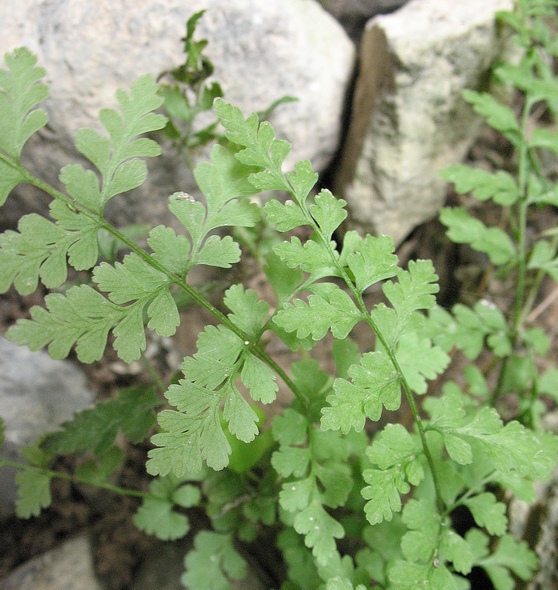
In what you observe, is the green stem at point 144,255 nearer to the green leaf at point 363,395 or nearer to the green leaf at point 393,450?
the green leaf at point 363,395

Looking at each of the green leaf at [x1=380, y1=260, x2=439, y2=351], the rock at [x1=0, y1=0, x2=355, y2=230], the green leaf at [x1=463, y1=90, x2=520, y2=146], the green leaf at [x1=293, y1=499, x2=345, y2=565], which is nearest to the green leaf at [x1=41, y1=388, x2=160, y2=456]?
the green leaf at [x1=293, y1=499, x2=345, y2=565]

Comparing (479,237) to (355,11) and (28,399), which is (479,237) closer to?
(355,11)

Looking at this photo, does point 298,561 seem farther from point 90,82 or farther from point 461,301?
point 90,82

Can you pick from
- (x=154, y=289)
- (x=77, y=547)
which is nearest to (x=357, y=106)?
(x=154, y=289)

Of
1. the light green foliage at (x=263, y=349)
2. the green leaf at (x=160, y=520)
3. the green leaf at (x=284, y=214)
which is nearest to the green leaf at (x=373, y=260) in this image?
the light green foliage at (x=263, y=349)

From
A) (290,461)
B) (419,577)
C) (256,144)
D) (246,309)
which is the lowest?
(419,577)

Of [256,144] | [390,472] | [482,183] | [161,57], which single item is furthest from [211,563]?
[161,57]

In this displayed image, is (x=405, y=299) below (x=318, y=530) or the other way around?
the other way around
